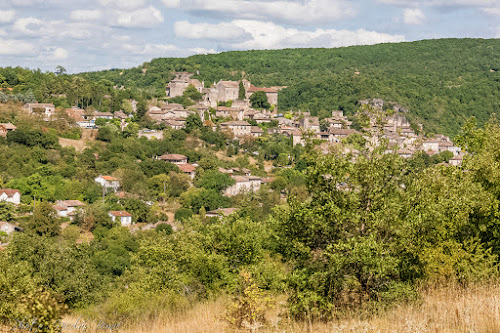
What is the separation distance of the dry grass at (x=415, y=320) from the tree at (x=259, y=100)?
228ft

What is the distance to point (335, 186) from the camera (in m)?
9.07

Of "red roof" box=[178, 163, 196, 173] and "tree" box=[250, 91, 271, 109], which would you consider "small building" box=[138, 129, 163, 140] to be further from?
"tree" box=[250, 91, 271, 109]

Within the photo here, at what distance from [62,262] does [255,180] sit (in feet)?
92.1

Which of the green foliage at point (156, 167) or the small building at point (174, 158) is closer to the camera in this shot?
the green foliage at point (156, 167)

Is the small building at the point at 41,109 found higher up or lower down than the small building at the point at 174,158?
higher up

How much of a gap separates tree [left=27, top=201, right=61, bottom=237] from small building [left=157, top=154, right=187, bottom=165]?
55.8 ft

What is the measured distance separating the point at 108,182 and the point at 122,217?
633cm

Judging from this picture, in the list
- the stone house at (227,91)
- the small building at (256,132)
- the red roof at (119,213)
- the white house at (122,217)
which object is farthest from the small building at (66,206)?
the stone house at (227,91)

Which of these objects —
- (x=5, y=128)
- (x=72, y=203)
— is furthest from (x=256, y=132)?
(x=72, y=203)

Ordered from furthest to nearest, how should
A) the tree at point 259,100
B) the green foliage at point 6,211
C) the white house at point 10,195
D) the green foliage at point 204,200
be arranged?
1. the tree at point 259,100
2. the green foliage at point 204,200
3. the white house at point 10,195
4. the green foliage at point 6,211

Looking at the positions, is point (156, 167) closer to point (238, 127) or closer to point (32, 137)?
point (32, 137)

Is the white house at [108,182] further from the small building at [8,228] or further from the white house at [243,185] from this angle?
the small building at [8,228]

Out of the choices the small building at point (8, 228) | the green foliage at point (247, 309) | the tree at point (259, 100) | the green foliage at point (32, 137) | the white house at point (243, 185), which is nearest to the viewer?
the green foliage at point (247, 309)

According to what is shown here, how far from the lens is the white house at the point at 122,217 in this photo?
37688mm
